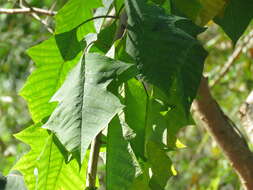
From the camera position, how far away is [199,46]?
81cm

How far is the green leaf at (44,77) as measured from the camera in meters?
0.91

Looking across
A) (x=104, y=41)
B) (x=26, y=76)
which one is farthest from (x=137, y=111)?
(x=26, y=76)

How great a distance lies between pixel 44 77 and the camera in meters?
0.93

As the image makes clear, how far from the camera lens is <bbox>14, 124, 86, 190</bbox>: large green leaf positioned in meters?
0.86

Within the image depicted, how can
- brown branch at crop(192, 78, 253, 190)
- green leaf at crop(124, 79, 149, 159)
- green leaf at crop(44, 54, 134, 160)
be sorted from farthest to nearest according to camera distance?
1. brown branch at crop(192, 78, 253, 190)
2. green leaf at crop(124, 79, 149, 159)
3. green leaf at crop(44, 54, 134, 160)

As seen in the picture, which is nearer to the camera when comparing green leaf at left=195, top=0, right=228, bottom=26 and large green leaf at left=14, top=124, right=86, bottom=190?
large green leaf at left=14, top=124, right=86, bottom=190

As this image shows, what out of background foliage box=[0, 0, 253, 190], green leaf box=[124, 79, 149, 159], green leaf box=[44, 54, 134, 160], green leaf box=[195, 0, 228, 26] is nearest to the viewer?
green leaf box=[44, 54, 134, 160]

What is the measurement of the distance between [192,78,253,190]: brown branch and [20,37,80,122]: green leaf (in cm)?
62

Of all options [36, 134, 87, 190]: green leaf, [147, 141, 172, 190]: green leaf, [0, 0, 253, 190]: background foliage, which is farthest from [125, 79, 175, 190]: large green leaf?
[0, 0, 253, 190]: background foliage

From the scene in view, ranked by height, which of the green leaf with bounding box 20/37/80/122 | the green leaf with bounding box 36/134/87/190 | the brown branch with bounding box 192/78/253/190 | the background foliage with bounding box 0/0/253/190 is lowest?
the background foliage with bounding box 0/0/253/190

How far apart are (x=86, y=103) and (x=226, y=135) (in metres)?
0.81

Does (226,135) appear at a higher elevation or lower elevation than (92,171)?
lower

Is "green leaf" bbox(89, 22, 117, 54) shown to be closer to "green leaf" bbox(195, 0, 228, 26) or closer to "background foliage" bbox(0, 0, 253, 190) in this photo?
"green leaf" bbox(195, 0, 228, 26)

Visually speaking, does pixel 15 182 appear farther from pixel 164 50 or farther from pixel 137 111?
pixel 164 50
